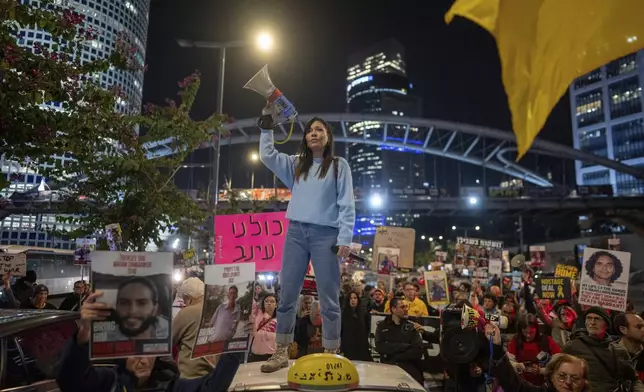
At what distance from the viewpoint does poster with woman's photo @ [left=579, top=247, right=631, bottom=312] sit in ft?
24.2

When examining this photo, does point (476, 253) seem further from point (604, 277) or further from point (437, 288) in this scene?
point (604, 277)

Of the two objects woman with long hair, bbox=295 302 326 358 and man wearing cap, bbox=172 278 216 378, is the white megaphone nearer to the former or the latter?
man wearing cap, bbox=172 278 216 378

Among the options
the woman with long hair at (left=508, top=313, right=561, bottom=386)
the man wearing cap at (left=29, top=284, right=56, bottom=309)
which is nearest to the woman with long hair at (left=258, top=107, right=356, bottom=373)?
the woman with long hair at (left=508, top=313, right=561, bottom=386)

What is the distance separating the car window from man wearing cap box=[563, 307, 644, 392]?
16.9ft

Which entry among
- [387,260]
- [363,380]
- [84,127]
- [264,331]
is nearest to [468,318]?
[264,331]

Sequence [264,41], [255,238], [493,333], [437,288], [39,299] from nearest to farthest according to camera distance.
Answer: [493,333]
[255,238]
[39,299]
[437,288]
[264,41]

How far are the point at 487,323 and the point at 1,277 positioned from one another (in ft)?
32.3

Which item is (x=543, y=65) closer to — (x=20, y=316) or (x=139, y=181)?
(x=20, y=316)

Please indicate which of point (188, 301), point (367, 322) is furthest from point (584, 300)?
point (188, 301)

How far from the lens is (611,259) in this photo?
7.53m

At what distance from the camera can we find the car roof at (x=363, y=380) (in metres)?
2.89

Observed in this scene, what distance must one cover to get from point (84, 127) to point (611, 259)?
8.12 m

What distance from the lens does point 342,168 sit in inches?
192

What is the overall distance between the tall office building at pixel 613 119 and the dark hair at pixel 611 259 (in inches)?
3789
